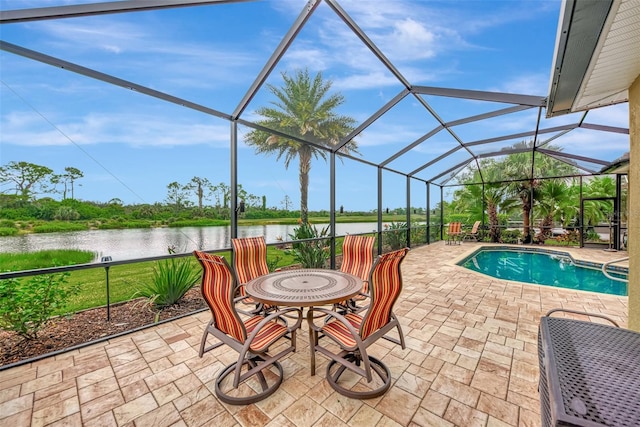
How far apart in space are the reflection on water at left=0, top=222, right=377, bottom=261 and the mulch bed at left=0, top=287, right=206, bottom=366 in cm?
93

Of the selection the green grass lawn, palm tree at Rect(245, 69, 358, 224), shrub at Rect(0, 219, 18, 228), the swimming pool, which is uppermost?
palm tree at Rect(245, 69, 358, 224)

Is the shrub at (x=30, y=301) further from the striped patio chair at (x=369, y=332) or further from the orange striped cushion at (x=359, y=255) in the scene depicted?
the orange striped cushion at (x=359, y=255)

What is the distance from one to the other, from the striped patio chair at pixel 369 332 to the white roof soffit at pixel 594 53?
1.85 metres

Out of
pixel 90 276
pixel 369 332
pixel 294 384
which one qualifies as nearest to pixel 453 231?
pixel 369 332

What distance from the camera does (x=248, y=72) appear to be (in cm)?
373

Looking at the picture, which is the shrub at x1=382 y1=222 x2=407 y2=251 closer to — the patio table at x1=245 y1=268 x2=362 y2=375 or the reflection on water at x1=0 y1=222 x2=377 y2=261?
the reflection on water at x1=0 y1=222 x2=377 y2=261

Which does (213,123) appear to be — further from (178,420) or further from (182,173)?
(178,420)

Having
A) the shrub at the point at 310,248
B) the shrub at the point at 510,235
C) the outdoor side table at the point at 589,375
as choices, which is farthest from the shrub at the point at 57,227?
the shrub at the point at 510,235

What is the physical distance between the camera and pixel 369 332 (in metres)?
2.22

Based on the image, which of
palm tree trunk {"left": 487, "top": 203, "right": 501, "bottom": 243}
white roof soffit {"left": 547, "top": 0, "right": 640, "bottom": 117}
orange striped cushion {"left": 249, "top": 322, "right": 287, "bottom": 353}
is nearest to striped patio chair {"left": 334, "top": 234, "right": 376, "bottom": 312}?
orange striped cushion {"left": 249, "top": 322, "right": 287, "bottom": 353}

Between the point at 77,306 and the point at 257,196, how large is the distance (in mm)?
3576

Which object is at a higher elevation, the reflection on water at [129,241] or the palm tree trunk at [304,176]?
the palm tree trunk at [304,176]

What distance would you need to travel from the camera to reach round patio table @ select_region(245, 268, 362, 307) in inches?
88.0

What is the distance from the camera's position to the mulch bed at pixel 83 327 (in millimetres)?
2783
